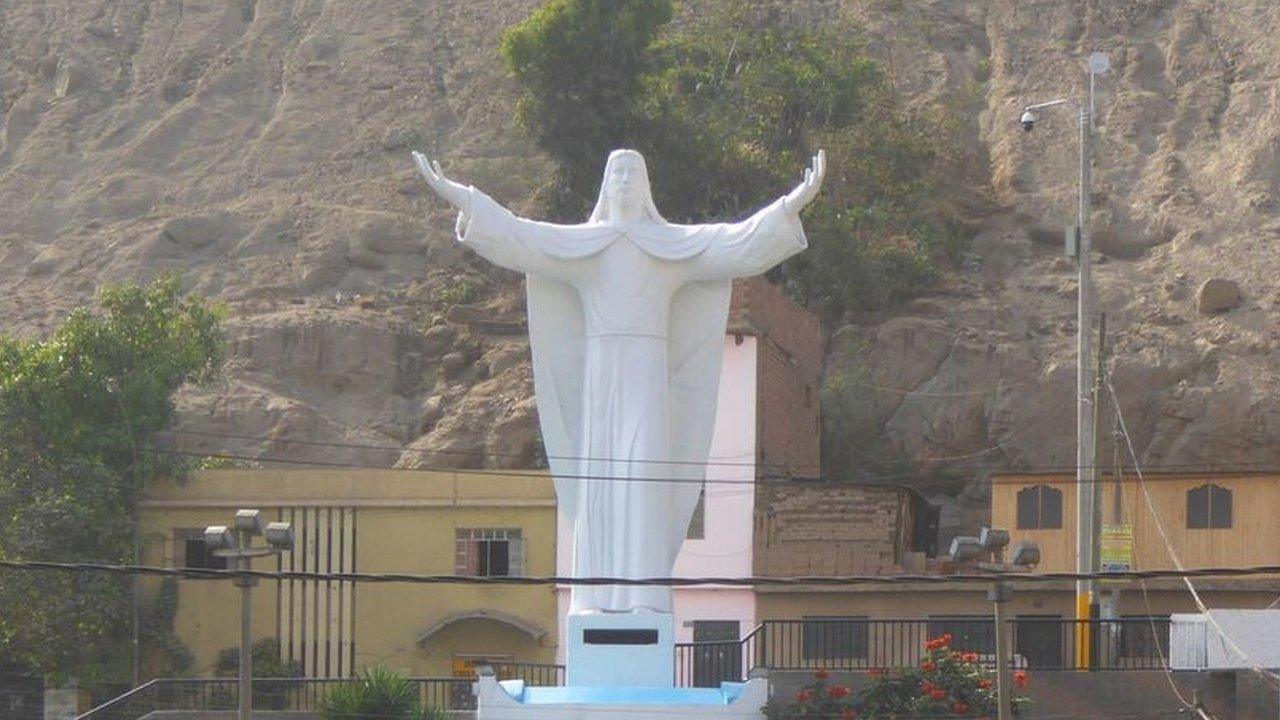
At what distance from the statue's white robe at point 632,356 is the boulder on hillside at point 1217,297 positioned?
23.7 meters

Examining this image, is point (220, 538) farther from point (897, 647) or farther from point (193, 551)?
point (193, 551)

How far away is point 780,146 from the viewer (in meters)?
54.5

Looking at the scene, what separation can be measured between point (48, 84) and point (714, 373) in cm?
4385

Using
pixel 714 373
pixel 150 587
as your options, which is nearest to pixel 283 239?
pixel 150 587

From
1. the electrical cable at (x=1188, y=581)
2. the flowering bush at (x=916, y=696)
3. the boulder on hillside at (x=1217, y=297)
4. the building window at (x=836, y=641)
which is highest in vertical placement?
the boulder on hillside at (x=1217, y=297)

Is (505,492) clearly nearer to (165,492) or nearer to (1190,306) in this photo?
(165,492)

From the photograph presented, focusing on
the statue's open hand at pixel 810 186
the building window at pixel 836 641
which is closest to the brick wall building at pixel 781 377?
the building window at pixel 836 641

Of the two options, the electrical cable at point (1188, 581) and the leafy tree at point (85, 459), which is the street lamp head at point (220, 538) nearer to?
the electrical cable at point (1188, 581)

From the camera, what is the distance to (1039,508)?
4084 centimetres

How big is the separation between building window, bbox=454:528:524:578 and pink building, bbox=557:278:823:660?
0.67 m

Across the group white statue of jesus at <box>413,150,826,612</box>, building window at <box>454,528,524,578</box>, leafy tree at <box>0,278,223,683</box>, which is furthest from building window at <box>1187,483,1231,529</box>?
leafy tree at <box>0,278,223,683</box>

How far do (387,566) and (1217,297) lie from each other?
17721 mm

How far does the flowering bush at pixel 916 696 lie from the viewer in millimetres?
29172

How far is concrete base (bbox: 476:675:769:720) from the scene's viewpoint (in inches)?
1071
